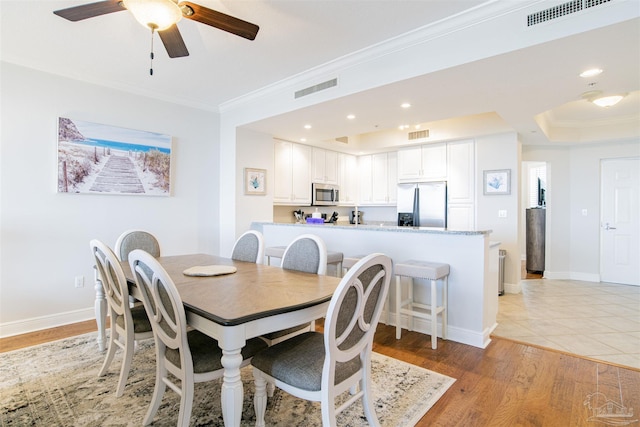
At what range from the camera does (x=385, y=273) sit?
5.12 feet

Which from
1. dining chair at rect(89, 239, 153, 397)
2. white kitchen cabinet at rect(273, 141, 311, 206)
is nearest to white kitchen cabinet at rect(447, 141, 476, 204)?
white kitchen cabinet at rect(273, 141, 311, 206)

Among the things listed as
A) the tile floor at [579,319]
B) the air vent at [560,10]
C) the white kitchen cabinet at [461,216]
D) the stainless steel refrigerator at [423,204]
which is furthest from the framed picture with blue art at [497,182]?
the air vent at [560,10]

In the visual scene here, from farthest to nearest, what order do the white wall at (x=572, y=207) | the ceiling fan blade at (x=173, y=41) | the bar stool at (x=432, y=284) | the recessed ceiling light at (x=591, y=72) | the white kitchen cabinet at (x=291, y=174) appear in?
the white wall at (x=572, y=207)
the white kitchen cabinet at (x=291, y=174)
the bar stool at (x=432, y=284)
the recessed ceiling light at (x=591, y=72)
the ceiling fan blade at (x=173, y=41)

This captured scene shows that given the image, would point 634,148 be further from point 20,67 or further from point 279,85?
point 20,67

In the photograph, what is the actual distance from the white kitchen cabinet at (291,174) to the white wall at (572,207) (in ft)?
12.7

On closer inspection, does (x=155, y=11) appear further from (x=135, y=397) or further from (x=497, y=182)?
(x=497, y=182)

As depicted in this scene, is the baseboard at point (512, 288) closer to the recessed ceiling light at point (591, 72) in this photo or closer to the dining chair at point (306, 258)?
the recessed ceiling light at point (591, 72)

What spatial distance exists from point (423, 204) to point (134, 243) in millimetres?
4264

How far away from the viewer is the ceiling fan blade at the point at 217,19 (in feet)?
6.02

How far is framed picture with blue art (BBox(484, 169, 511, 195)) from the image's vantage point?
464 centimetres

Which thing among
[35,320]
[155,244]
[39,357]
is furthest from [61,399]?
[35,320]

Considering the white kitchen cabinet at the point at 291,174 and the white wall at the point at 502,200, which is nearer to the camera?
the white wall at the point at 502,200

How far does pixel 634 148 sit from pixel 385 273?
608 centimetres

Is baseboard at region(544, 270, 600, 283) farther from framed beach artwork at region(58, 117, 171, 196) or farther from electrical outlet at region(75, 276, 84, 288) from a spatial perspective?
electrical outlet at region(75, 276, 84, 288)
